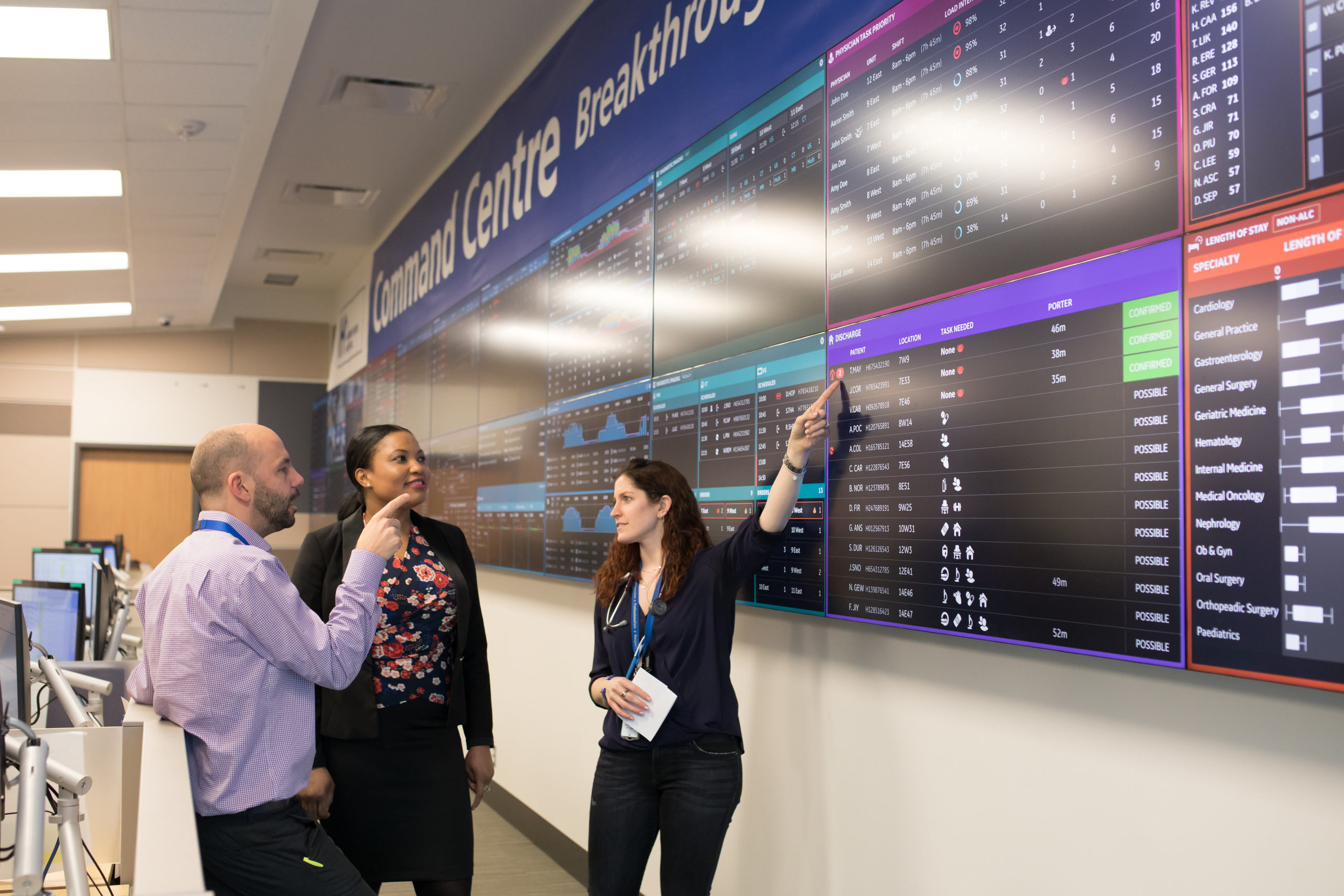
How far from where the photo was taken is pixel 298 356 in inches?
400

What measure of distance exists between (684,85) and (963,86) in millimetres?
1373

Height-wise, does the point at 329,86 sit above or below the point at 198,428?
above

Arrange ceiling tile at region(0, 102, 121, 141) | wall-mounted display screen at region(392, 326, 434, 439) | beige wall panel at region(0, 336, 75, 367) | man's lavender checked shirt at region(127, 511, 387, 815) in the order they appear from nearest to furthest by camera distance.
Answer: man's lavender checked shirt at region(127, 511, 387, 815)
ceiling tile at region(0, 102, 121, 141)
wall-mounted display screen at region(392, 326, 434, 439)
beige wall panel at region(0, 336, 75, 367)

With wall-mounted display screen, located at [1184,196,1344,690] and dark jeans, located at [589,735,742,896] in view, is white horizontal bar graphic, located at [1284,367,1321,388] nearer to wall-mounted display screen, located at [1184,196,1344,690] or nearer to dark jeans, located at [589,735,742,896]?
wall-mounted display screen, located at [1184,196,1344,690]

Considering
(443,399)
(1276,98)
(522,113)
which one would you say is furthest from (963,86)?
(443,399)

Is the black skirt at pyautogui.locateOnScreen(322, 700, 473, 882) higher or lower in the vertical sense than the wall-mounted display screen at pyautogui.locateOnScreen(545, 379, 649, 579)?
lower

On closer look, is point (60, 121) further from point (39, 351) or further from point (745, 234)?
point (39, 351)

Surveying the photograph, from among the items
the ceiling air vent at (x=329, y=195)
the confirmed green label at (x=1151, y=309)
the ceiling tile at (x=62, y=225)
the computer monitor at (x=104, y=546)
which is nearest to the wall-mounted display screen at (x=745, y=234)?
the confirmed green label at (x=1151, y=309)

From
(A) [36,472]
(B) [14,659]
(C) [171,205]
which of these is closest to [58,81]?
(C) [171,205]

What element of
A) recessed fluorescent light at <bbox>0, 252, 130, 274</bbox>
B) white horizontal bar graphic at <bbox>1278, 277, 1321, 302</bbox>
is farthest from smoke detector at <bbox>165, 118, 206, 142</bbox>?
white horizontal bar graphic at <bbox>1278, 277, 1321, 302</bbox>

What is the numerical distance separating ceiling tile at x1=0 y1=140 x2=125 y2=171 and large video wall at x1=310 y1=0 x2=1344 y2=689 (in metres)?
3.35

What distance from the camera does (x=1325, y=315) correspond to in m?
1.27

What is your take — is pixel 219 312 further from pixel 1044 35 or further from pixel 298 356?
pixel 1044 35

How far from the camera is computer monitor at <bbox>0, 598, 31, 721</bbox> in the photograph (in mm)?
1793
